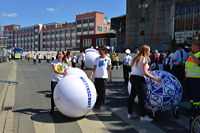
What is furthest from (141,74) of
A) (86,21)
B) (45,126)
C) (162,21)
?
(86,21)

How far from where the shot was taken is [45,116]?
18.6 feet

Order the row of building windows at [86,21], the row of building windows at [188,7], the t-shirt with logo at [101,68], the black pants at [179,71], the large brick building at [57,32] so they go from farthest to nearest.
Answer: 1. the large brick building at [57,32]
2. the row of building windows at [86,21]
3. the row of building windows at [188,7]
4. the black pants at [179,71]
5. the t-shirt with logo at [101,68]

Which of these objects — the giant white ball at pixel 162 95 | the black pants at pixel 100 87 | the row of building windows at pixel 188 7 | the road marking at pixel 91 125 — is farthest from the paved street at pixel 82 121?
the row of building windows at pixel 188 7

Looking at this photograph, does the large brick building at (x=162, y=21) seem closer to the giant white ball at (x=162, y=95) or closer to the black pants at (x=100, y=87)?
the black pants at (x=100, y=87)

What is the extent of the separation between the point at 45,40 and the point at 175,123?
401 feet

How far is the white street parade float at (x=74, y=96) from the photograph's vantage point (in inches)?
196

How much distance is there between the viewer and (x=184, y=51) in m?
8.33

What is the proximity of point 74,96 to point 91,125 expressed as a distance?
2.65 ft

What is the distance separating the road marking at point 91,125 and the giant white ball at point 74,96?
0.25 m

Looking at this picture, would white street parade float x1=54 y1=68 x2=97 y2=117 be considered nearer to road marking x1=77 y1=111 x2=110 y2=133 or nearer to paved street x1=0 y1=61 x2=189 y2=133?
road marking x1=77 y1=111 x2=110 y2=133

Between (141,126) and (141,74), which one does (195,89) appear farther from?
(141,126)

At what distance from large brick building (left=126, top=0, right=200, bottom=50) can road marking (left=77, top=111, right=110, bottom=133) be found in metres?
43.9

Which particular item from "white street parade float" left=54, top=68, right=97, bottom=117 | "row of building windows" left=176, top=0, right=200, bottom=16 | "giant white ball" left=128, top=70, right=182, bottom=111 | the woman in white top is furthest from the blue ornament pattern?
"row of building windows" left=176, top=0, right=200, bottom=16

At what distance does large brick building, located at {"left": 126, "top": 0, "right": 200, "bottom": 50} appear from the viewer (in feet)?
150
